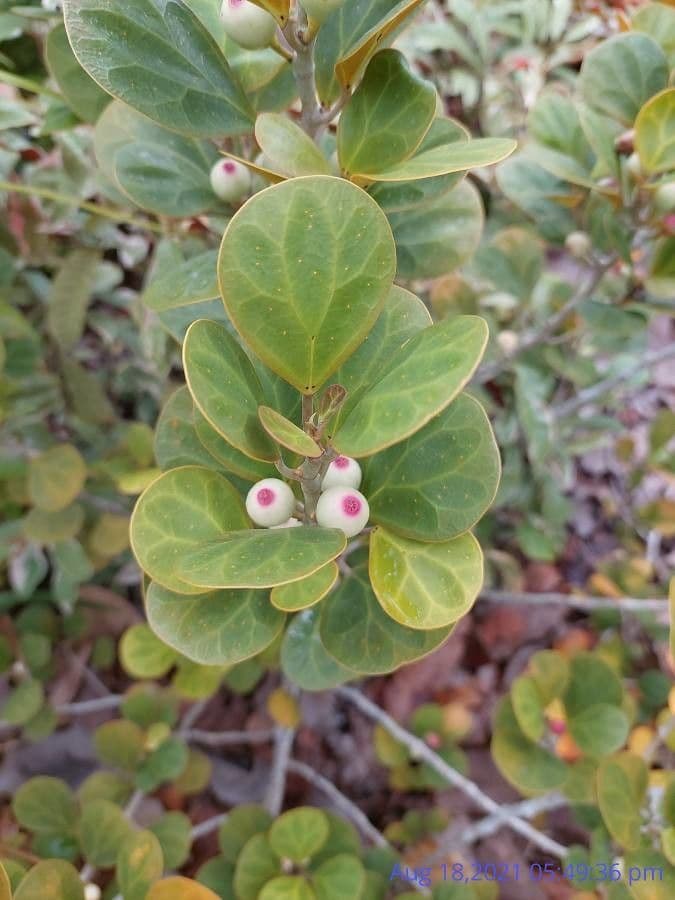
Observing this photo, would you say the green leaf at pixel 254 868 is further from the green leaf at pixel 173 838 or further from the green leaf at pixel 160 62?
the green leaf at pixel 160 62

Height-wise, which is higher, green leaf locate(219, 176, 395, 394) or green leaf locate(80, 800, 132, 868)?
green leaf locate(219, 176, 395, 394)

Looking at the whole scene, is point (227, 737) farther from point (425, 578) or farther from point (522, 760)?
point (425, 578)

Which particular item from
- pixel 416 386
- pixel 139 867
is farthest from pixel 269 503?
pixel 139 867

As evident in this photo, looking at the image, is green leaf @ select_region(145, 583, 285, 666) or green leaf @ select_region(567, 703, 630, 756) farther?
green leaf @ select_region(567, 703, 630, 756)

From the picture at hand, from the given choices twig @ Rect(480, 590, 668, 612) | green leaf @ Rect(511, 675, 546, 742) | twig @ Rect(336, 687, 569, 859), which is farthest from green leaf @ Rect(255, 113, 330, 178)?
twig @ Rect(480, 590, 668, 612)

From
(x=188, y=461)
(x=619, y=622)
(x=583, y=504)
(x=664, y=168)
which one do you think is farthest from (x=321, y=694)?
(x=664, y=168)

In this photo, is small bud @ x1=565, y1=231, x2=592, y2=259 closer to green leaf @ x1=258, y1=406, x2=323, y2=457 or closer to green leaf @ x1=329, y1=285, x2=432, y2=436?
green leaf @ x1=329, y1=285, x2=432, y2=436

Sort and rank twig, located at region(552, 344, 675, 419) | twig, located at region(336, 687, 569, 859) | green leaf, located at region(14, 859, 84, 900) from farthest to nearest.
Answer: twig, located at region(552, 344, 675, 419)
twig, located at region(336, 687, 569, 859)
green leaf, located at region(14, 859, 84, 900)
